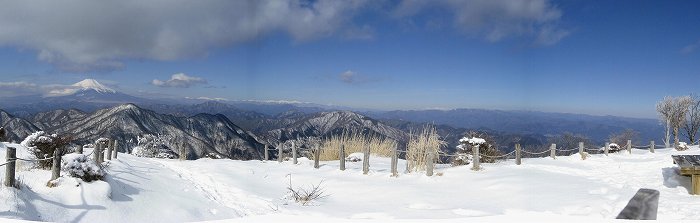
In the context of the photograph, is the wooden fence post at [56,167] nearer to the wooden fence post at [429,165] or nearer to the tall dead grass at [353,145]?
the wooden fence post at [429,165]

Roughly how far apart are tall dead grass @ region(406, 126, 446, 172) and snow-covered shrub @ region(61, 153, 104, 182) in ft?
23.8

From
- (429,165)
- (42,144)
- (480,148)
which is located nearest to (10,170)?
(42,144)

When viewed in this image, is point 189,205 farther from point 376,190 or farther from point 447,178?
point 447,178

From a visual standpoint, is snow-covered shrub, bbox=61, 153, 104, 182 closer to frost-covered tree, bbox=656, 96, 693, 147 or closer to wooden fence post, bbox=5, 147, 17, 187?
wooden fence post, bbox=5, 147, 17, 187

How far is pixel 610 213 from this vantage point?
648 cm

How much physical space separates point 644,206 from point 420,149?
9776 mm

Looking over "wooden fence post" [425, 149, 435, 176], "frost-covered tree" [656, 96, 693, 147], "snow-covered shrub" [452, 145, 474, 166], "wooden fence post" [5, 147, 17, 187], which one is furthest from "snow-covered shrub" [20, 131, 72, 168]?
"frost-covered tree" [656, 96, 693, 147]

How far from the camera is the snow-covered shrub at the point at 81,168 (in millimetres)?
7172

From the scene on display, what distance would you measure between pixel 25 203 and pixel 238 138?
488ft

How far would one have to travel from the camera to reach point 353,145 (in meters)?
17.2

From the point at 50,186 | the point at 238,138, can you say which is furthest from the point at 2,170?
the point at 238,138

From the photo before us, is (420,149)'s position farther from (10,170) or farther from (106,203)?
(10,170)

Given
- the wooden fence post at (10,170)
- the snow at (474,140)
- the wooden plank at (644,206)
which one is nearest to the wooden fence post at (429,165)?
the snow at (474,140)

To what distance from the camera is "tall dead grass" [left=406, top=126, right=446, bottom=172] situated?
11883mm
